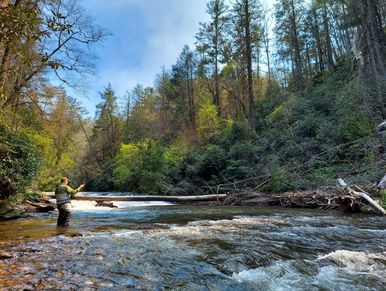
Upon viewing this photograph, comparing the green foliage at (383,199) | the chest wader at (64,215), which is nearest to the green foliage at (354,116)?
the green foliage at (383,199)

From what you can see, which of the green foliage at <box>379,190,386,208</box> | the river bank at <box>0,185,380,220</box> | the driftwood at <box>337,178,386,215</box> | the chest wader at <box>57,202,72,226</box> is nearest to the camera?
the chest wader at <box>57,202,72,226</box>

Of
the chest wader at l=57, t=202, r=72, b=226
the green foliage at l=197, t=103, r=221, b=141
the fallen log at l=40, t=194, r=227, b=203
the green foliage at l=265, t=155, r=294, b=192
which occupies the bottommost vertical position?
the chest wader at l=57, t=202, r=72, b=226

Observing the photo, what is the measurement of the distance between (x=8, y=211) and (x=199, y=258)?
26.9 feet

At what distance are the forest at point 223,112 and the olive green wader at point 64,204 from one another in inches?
85.3

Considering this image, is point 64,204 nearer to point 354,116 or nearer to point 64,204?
point 64,204

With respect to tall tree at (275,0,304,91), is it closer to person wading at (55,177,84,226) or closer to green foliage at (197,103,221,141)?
green foliage at (197,103,221,141)

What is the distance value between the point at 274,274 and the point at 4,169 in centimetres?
938

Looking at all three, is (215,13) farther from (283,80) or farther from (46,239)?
(46,239)

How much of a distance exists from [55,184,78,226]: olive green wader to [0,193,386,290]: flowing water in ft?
3.61

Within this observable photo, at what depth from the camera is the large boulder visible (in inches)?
392

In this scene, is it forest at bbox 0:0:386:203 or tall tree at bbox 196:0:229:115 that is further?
tall tree at bbox 196:0:229:115

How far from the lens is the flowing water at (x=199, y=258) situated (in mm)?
3736

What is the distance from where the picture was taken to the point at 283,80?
44.0 m

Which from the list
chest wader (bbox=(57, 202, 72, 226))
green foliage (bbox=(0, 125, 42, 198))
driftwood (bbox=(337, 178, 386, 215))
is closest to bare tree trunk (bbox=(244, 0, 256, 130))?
driftwood (bbox=(337, 178, 386, 215))
